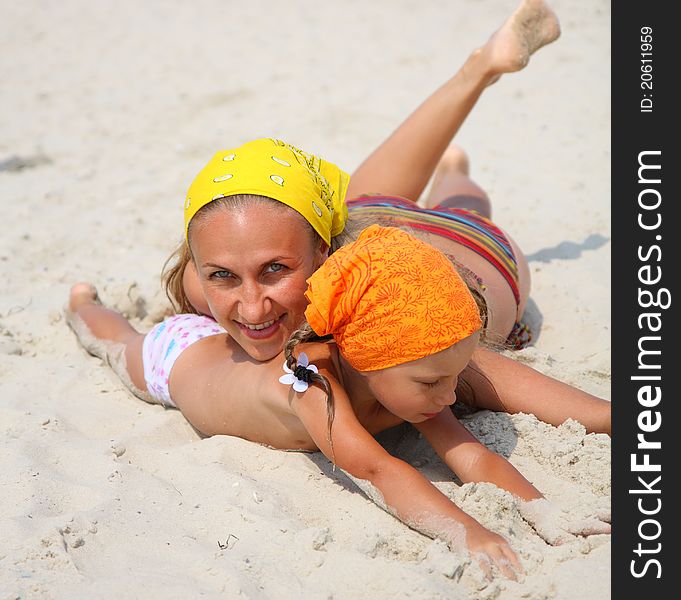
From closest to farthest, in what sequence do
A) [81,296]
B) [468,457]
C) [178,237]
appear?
[468,457]
[81,296]
[178,237]

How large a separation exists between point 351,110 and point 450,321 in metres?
3.87

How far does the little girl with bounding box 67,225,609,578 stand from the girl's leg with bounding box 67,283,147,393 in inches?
27.8

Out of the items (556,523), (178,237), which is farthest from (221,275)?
(178,237)

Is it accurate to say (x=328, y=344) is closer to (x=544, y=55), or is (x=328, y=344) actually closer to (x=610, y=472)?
(x=610, y=472)

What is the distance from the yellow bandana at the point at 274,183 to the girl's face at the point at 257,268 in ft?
0.17

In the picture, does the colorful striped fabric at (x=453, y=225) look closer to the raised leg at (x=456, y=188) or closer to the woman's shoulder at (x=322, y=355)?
the raised leg at (x=456, y=188)

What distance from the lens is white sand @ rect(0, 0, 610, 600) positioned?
219cm

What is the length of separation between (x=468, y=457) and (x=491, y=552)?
0.42m

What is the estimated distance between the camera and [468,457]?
2.56 m

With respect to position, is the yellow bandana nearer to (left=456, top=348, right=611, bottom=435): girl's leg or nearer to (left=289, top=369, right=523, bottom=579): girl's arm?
(left=289, top=369, right=523, bottom=579): girl's arm

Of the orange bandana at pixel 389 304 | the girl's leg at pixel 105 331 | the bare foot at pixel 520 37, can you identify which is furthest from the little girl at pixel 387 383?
the bare foot at pixel 520 37

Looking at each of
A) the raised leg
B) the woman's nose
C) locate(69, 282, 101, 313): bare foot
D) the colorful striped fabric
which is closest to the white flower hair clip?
the woman's nose

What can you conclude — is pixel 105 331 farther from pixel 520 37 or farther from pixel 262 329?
pixel 520 37

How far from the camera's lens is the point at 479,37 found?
22.1ft
